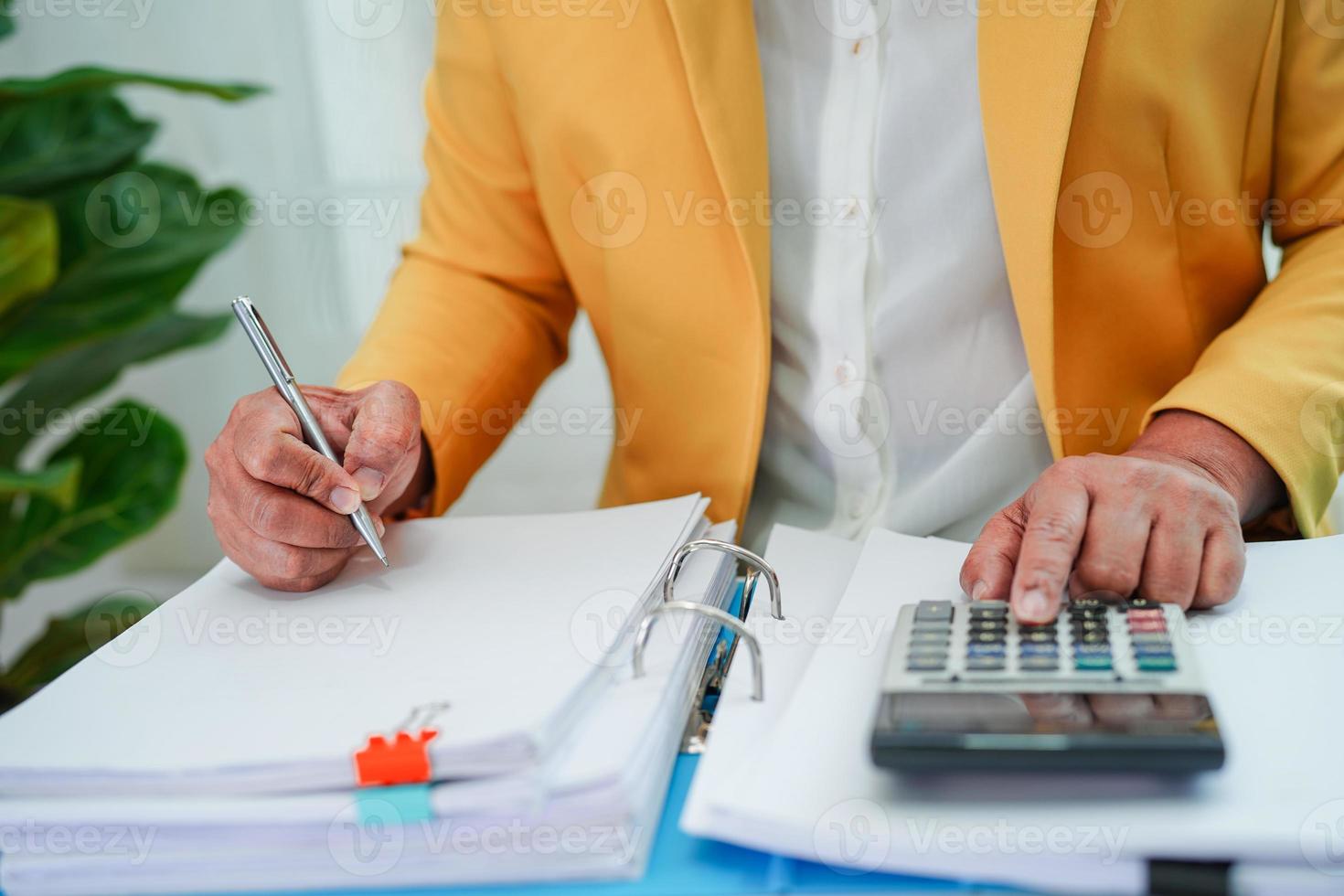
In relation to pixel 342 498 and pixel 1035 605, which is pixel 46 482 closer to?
pixel 342 498

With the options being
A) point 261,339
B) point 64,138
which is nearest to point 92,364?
point 64,138

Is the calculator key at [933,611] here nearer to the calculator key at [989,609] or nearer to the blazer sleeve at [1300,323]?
the calculator key at [989,609]

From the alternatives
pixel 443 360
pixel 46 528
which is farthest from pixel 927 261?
pixel 46 528

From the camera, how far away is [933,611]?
51 cm

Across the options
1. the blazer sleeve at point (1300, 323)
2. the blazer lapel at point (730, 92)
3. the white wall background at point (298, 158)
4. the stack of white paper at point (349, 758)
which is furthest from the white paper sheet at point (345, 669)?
the white wall background at point (298, 158)

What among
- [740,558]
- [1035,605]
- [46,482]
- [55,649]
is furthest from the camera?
[55,649]

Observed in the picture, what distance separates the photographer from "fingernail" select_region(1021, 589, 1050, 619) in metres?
0.48

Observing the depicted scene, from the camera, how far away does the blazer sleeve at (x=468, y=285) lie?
2.84 ft

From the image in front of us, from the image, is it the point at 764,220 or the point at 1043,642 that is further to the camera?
the point at 764,220

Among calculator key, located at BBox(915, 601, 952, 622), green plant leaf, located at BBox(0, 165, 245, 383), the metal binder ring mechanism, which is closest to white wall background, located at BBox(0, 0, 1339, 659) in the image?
green plant leaf, located at BBox(0, 165, 245, 383)

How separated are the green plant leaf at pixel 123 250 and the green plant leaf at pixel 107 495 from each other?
5.7 inches

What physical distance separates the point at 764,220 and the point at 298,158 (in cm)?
135

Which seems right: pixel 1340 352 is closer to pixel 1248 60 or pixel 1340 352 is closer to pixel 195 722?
pixel 1248 60

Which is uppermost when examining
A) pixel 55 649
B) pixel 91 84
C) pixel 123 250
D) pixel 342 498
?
pixel 91 84
